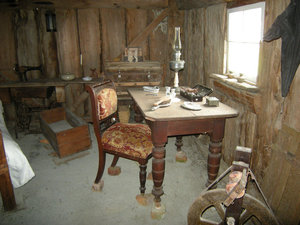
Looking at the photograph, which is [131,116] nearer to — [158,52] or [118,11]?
[158,52]

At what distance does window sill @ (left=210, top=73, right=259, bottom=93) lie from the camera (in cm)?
241

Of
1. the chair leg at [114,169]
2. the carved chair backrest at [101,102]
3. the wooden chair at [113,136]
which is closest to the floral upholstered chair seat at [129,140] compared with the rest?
the wooden chair at [113,136]

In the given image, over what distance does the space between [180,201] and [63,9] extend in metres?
3.91

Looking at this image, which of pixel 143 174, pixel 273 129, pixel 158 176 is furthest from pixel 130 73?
pixel 273 129

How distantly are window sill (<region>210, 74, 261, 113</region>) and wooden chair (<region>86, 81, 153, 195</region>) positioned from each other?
1.02 m

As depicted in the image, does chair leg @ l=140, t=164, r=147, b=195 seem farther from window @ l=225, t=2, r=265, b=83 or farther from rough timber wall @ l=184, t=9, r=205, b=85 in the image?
rough timber wall @ l=184, t=9, r=205, b=85

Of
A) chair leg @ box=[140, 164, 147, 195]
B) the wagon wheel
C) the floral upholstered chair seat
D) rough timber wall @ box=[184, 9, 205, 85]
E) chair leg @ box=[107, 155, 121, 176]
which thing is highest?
rough timber wall @ box=[184, 9, 205, 85]

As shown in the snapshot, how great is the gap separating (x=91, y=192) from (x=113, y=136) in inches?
28.6

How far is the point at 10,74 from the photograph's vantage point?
4879 mm

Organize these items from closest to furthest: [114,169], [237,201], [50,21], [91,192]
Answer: [237,201]
[91,192]
[114,169]
[50,21]

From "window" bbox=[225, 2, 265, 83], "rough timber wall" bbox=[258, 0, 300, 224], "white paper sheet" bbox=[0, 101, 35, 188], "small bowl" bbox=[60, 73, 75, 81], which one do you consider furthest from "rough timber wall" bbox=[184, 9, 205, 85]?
"white paper sheet" bbox=[0, 101, 35, 188]

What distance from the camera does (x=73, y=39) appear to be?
482cm

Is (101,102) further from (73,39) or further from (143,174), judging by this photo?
(73,39)

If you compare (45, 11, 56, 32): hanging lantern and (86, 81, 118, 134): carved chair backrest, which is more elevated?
(45, 11, 56, 32): hanging lantern
